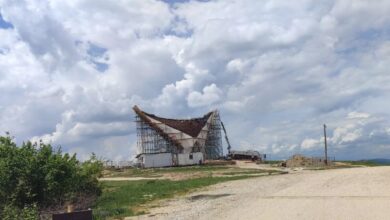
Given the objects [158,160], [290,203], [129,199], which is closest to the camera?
[290,203]

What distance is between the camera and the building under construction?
97.1 m

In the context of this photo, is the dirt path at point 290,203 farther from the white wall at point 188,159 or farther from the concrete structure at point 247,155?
the concrete structure at point 247,155

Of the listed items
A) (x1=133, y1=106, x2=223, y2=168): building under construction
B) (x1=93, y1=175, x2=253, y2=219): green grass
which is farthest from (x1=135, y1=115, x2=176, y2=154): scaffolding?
(x1=93, y1=175, x2=253, y2=219): green grass

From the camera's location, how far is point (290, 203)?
75.1ft

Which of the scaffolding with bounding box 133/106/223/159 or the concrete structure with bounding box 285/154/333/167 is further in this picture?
the scaffolding with bounding box 133/106/223/159

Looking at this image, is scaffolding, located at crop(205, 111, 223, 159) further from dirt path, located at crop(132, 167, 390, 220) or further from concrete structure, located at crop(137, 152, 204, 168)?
dirt path, located at crop(132, 167, 390, 220)

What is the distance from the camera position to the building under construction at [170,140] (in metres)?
97.1

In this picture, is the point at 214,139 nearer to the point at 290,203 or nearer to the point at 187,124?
the point at 187,124

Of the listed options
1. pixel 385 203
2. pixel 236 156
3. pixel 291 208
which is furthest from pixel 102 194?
pixel 236 156

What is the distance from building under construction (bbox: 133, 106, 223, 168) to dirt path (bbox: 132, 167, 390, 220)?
213ft

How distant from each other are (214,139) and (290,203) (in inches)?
3795

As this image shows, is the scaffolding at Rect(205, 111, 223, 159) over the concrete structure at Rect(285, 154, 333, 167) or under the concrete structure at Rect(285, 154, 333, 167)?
over

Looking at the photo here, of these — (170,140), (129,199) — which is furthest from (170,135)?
(129,199)

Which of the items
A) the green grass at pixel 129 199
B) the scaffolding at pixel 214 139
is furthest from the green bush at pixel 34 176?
the scaffolding at pixel 214 139
